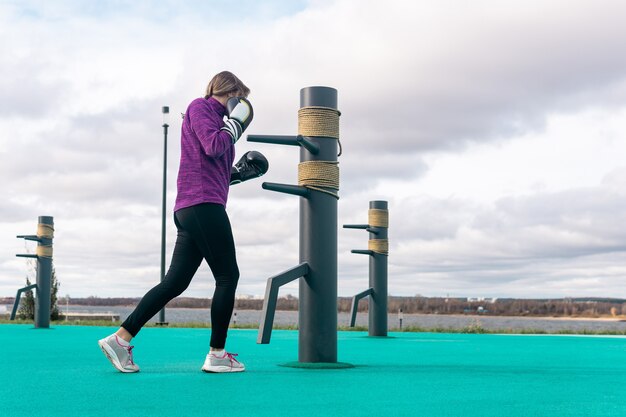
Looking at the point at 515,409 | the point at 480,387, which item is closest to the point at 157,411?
the point at 515,409

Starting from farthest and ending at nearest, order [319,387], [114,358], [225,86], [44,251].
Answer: [44,251], [225,86], [114,358], [319,387]

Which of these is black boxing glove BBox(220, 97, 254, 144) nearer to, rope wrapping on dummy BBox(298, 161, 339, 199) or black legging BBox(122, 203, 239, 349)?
black legging BBox(122, 203, 239, 349)

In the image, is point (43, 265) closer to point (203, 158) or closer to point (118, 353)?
point (118, 353)

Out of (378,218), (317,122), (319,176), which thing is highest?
(317,122)

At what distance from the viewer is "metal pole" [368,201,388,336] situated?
30.0 ft

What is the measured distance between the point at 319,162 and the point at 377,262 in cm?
436

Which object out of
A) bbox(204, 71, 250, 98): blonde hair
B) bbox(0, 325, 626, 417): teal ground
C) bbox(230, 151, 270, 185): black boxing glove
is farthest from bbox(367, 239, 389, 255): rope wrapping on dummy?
bbox(204, 71, 250, 98): blonde hair

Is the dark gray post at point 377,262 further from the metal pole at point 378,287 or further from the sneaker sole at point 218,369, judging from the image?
the sneaker sole at point 218,369

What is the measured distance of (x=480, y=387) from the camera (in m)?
3.75

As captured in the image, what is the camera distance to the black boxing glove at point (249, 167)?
4.67 metres

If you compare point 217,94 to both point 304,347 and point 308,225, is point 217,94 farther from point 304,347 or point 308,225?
point 304,347

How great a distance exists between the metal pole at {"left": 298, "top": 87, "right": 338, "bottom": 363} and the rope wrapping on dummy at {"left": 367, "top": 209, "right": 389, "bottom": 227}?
424 centimetres

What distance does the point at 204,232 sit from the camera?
4.30 meters

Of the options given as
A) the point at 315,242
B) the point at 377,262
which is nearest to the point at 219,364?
the point at 315,242
